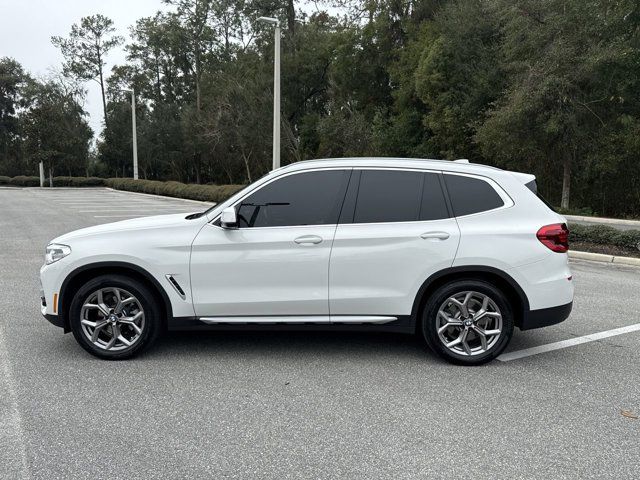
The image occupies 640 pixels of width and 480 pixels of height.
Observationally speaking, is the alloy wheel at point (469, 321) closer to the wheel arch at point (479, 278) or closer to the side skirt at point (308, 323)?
the wheel arch at point (479, 278)

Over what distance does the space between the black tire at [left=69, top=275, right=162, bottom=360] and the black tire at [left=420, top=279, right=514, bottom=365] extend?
2385 millimetres

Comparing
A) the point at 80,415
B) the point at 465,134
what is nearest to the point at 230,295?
the point at 80,415

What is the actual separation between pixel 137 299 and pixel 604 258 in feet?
30.6

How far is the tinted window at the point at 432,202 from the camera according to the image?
189 inches

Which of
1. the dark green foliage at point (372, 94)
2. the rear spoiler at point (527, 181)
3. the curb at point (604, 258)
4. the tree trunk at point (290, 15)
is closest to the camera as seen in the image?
the rear spoiler at point (527, 181)

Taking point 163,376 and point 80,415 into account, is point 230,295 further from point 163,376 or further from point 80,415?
point 80,415

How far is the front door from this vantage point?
15.4ft

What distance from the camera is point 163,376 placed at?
454 cm

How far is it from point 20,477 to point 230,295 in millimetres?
2100

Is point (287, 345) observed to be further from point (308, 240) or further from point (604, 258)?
point (604, 258)

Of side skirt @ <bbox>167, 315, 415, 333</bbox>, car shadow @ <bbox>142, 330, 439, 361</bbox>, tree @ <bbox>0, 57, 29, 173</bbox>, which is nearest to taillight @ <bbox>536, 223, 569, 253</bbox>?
side skirt @ <bbox>167, 315, 415, 333</bbox>

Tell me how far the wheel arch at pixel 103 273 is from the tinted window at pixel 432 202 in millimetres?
2388

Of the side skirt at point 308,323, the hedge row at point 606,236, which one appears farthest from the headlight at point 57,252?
the hedge row at point 606,236

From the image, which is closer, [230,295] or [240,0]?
[230,295]
